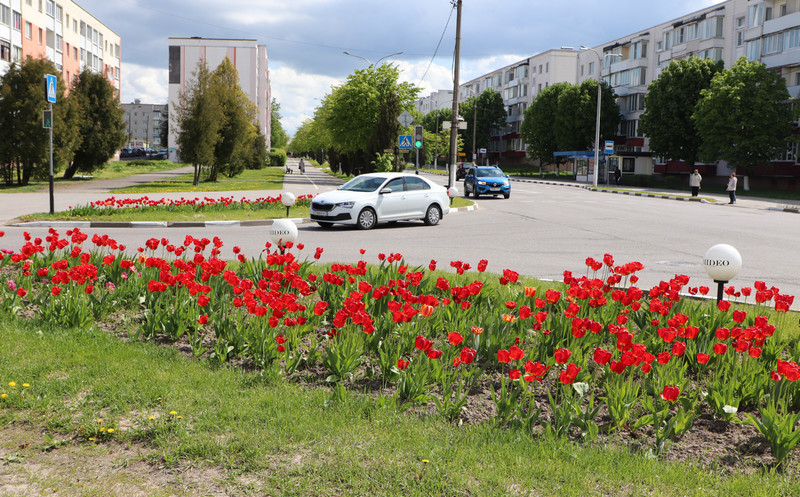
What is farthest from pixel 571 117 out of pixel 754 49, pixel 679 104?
pixel 754 49

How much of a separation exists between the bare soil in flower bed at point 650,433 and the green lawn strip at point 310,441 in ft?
0.49

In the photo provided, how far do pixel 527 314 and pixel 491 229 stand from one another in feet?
44.6

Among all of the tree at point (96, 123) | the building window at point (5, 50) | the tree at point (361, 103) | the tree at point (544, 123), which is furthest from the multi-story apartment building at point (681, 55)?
the building window at point (5, 50)

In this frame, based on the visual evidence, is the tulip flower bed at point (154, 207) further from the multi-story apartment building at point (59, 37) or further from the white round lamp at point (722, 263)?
the multi-story apartment building at point (59, 37)

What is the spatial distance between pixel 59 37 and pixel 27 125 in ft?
126

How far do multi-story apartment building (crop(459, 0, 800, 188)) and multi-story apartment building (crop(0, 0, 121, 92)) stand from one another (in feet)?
140

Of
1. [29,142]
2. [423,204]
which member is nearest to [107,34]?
[29,142]

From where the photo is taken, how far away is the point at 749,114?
45.3 metres

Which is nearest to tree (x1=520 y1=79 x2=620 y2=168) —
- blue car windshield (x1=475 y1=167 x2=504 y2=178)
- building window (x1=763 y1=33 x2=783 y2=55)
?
building window (x1=763 y1=33 x2=783 y2=55)

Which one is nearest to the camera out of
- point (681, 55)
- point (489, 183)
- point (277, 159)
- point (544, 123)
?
point (489, 183)

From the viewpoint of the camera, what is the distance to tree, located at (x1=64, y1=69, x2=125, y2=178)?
44.2 m

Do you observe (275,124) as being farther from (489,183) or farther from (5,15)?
(489,183)

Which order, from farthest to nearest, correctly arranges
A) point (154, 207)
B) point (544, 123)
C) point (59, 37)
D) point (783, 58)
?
point (544, 123) → point (59, 37) → point (783, 58) → point (154, 207)

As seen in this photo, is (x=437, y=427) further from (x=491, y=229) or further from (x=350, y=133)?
(x=350, y=133)
